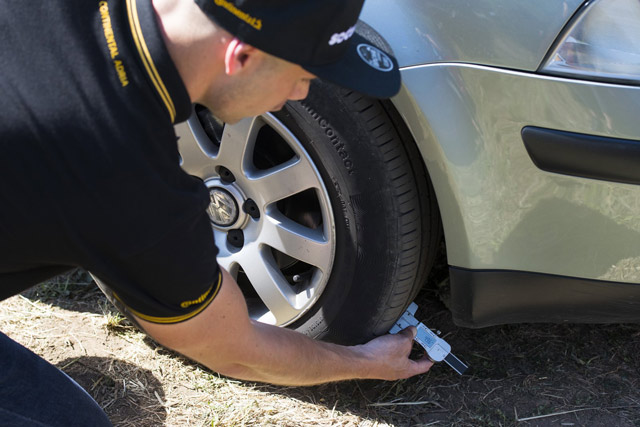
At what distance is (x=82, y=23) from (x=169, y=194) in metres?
0.30

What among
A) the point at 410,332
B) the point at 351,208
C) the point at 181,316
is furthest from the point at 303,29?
the point at 410,332

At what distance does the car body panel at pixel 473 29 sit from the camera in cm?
155

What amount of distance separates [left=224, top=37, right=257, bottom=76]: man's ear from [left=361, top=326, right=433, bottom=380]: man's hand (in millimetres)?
964

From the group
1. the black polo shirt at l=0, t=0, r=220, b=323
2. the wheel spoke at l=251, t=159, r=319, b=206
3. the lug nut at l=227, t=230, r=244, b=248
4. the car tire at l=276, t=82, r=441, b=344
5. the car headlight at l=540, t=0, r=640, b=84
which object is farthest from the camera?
the lug nut at l=227, t=230, r=244, b=248

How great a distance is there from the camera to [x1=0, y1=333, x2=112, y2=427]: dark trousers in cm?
142

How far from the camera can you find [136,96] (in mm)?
Result: 1151

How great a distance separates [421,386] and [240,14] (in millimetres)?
1391

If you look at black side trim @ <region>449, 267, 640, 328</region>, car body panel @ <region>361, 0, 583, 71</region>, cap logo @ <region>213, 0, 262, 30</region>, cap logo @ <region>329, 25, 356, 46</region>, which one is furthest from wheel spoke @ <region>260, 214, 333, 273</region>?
cap logo @ <region>213, 0, 262, 30</region>

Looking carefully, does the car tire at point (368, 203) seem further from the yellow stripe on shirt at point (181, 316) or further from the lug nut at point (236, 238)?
the yellow stripe on shirt at point (181, 316)

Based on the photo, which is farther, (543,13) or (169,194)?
(543,13)

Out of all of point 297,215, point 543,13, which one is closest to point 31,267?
point 297,215

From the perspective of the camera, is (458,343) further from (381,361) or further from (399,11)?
(399,11)

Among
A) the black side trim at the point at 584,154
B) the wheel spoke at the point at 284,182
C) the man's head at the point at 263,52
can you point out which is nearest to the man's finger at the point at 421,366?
the wheel spoke at the point at 284,182

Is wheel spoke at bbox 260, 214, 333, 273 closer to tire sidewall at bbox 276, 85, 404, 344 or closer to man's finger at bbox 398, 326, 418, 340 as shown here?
tire sidewall at bbox 276, 85, 404, 344
